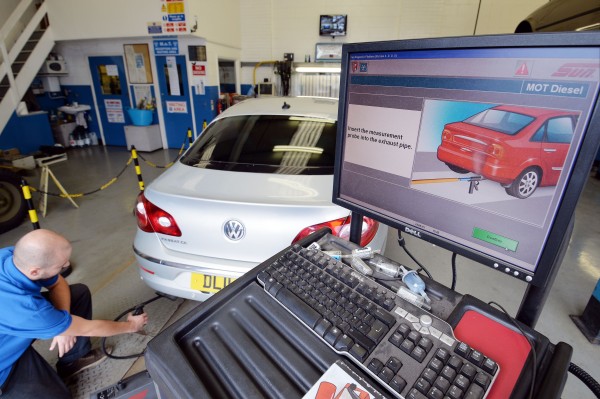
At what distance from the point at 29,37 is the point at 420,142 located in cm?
853

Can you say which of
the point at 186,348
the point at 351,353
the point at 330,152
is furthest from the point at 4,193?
the point at 351,353

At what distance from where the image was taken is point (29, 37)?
622 cm

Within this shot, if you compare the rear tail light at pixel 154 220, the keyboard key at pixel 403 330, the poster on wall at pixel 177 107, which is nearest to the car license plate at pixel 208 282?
the rear tail light at pixel 154 220

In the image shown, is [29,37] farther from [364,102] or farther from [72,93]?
[364,102]

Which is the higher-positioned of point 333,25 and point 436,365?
point 333,25

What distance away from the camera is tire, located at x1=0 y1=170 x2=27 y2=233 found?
332 centimetres

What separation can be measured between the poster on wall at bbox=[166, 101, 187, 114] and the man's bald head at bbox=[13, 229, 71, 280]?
20.1 feet

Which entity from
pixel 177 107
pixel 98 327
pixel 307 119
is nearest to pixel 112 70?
pixel 177 107

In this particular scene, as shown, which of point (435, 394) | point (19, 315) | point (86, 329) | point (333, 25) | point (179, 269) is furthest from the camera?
point (333, 25)

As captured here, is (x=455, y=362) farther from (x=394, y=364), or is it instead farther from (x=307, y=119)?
(x=307, y=119)

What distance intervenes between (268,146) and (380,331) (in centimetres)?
164

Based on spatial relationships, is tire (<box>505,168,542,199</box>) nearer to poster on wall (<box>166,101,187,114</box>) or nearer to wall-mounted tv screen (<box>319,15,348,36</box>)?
poster on wall (<box>166,101,187,114</box>)

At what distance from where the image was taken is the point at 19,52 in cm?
607

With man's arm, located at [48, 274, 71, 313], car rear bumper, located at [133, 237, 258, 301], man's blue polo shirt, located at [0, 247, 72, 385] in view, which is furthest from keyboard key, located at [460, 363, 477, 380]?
man's arm, located at [48, 274, 71, 313]
